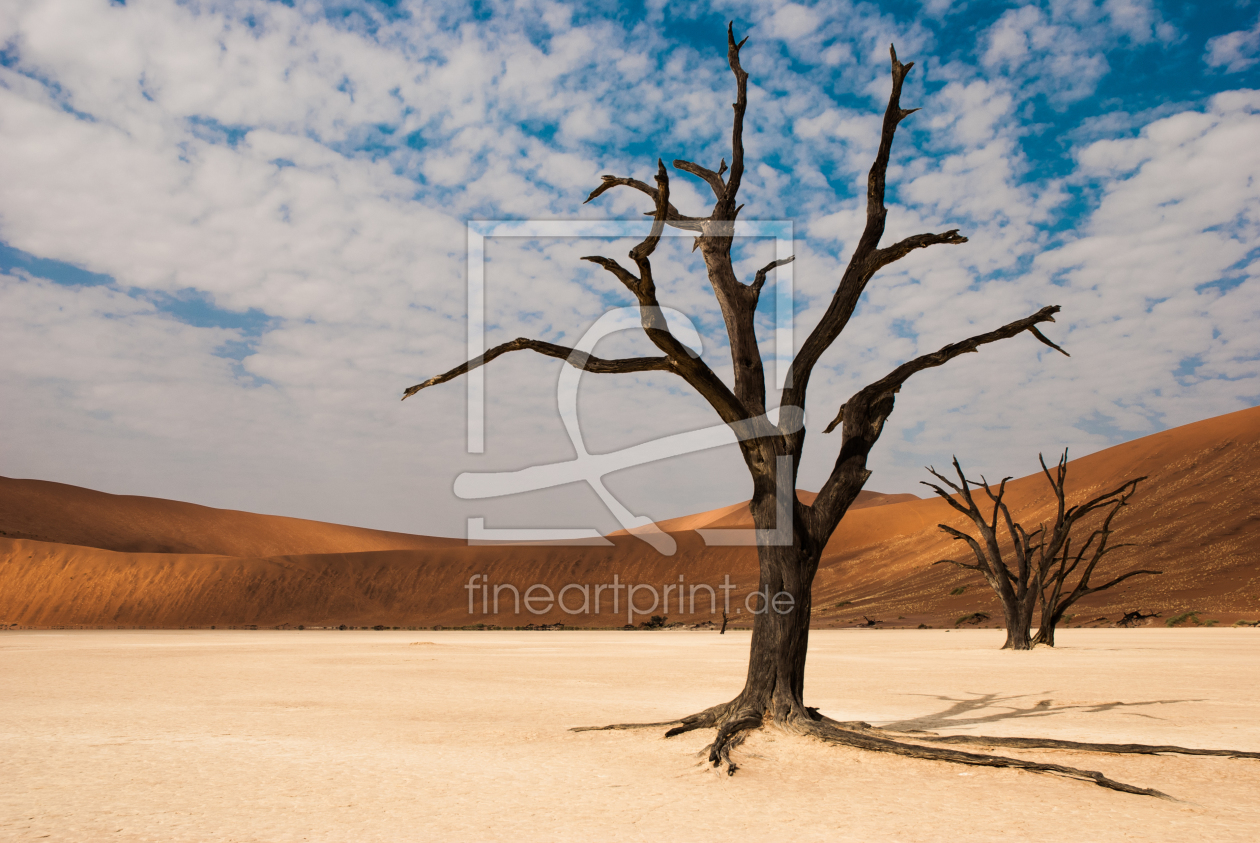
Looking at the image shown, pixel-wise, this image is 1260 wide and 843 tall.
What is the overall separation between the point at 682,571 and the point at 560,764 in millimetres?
62982

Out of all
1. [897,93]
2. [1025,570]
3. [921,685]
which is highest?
[897,93]

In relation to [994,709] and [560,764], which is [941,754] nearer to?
[560,764]

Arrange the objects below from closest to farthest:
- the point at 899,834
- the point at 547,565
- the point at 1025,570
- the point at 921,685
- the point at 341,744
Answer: the point at 899,834 → the point at 341,744 → the point at 921,685 → the point at 1025,570 → the point at 547,565

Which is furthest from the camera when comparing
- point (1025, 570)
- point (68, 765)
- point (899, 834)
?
point (1025, 570)

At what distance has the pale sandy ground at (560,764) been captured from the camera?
4680 mm

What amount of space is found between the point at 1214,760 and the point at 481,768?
5.59 m

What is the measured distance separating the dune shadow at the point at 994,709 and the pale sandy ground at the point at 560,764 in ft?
0.22

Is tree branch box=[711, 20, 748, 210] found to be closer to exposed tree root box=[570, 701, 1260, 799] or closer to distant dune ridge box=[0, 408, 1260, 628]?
exposed tree root box=[570, 701, 1260, 799]

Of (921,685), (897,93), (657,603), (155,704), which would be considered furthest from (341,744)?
(657,603)

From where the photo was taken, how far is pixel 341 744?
748 centimetres

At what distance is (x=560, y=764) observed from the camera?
6547mm

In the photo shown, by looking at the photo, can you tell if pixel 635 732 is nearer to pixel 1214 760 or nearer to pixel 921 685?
pixel 1214 760

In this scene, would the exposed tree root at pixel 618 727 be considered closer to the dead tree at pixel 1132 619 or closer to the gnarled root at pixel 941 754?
the gnarled root at pixel 941 754

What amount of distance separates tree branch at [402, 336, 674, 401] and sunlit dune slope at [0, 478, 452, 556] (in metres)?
87.2
